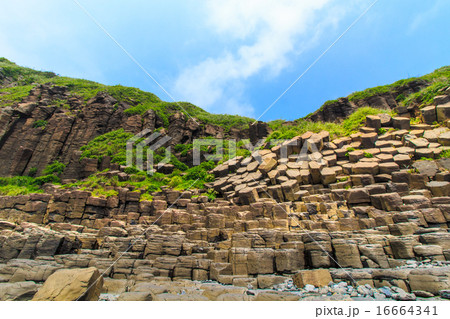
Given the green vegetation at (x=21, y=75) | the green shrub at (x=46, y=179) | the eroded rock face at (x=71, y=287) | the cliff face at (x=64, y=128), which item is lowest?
the eroded rock face at (x=71, y=287)

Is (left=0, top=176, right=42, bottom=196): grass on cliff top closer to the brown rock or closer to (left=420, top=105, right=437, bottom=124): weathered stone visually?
the brown rock

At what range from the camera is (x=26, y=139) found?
29.5 meters

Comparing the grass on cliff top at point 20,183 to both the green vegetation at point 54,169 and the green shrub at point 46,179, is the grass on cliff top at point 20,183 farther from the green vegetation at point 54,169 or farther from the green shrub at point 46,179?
the green vegetation at point 54,169

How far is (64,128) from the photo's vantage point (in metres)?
30.7

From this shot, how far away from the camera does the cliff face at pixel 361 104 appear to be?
24.6m

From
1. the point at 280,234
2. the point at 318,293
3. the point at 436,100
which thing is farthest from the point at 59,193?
the point at 436,100

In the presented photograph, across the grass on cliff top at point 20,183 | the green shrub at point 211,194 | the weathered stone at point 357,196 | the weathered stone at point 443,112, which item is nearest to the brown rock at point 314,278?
the weathered stone at point 357,196

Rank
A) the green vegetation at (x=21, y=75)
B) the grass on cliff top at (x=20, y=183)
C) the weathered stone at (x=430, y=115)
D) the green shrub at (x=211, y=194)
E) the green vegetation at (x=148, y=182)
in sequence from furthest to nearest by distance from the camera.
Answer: the green vegetation at (x=21, y=75)
the grass on cliff top at (x=20, y=183)
the green vegetation at (x=148, y=182)
the green shrub at (x=211, y=194)
the weathered stone at (x=430, y=115)

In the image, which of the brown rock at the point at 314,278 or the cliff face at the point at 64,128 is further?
the cliff face at the point at 64,128

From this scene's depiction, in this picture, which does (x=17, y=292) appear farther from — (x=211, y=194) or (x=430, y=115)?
(x=430, y=115)

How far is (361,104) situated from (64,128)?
3893cm

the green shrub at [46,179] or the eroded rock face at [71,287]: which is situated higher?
the green shrub at [46,179]

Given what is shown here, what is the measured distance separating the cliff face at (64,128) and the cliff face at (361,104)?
1105 cm

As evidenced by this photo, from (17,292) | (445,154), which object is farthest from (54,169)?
(445,154)
